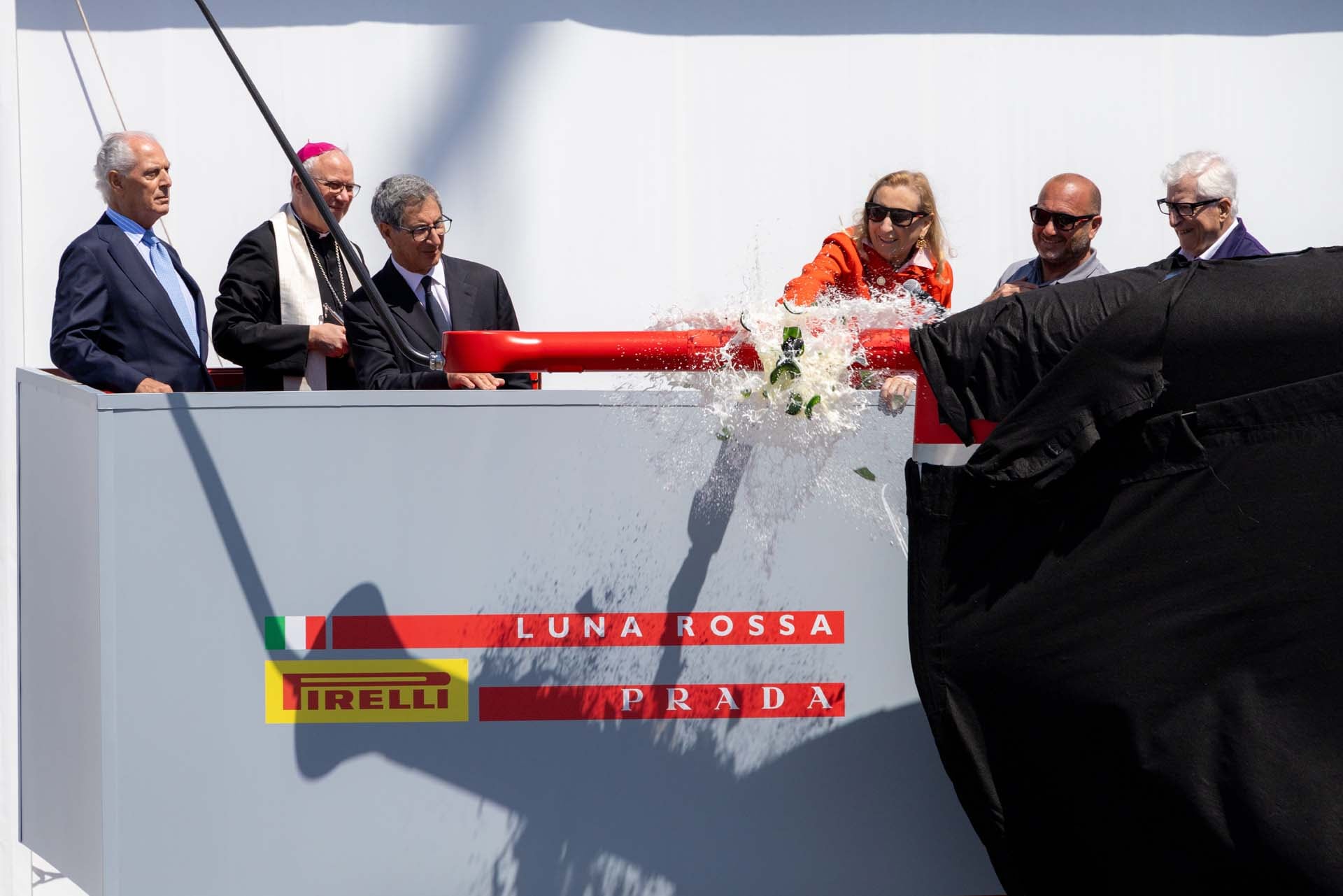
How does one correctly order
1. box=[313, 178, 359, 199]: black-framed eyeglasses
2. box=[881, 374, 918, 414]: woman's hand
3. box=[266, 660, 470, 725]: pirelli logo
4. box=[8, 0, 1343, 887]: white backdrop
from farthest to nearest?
box=[8, 0, 1343, 887]: white backdrop, box=[313, 178, 359, 199]: black-framed eyeglasses, box=[266, 660, 470, 725]: pirelli logo, box=[881, 374, 918, 414]: woman's hand

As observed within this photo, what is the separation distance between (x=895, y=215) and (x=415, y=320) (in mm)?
1165

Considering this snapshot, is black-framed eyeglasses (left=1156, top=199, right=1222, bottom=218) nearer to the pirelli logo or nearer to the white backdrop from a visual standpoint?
the white backdrop

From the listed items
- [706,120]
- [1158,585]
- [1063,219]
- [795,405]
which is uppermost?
[706,120]

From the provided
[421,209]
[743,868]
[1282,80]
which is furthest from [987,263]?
[743,868]

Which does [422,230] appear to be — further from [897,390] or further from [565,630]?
[897,390]

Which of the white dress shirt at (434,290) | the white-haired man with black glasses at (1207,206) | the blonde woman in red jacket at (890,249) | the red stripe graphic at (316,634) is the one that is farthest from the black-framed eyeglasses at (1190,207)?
the red stripe graphic at (316,634)

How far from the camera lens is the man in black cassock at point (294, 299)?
302cm

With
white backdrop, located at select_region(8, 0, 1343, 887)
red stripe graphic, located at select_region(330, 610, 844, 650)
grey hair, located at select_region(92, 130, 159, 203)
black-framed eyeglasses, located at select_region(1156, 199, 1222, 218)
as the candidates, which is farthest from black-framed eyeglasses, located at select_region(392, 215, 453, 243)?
black-framed eyeglasses, located at select_region(1156, 199, 1222, 218)

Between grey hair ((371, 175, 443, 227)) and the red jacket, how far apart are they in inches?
35.5

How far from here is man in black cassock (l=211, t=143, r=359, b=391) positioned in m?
3.02

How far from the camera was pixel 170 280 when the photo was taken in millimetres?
3064

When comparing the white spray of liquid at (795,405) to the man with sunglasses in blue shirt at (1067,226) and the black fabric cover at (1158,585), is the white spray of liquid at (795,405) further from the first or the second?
the man with sunglasses in blue shirt at (1067,226)

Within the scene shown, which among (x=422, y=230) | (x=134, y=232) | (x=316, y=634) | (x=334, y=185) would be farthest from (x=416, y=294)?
(x=316, y=634)

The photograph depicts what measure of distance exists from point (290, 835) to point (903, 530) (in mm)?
1339
